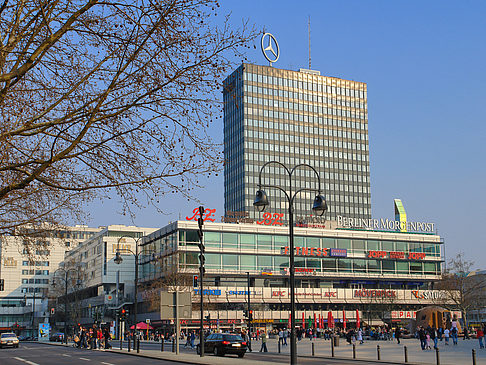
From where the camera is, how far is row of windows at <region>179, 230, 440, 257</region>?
297 ft

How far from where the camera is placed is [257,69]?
14062 centimetres

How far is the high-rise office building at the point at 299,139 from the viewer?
5487 inches

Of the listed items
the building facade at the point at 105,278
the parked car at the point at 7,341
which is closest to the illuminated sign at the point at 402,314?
the building facade at the point at 105,278

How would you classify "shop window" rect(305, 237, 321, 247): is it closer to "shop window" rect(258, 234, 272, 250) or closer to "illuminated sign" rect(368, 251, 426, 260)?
"shop window" rect(258, 234, 272, 250)

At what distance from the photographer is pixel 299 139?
145125mm

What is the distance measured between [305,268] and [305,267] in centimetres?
34

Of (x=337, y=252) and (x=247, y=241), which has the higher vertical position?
(x=247, y=241)

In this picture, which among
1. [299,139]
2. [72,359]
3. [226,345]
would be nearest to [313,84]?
[299,139]

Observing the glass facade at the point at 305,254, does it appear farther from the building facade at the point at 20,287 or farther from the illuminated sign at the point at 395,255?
the building facade at the point at 20,287

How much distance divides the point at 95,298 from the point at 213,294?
33770 mm

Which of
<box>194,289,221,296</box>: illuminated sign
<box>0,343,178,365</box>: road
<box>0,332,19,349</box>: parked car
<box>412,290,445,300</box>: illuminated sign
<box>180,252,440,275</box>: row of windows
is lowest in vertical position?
<box>0,332,19,349</box>: parked car

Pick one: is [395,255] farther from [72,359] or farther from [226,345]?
[72,359]

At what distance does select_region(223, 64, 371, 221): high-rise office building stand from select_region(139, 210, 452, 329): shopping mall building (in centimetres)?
3701

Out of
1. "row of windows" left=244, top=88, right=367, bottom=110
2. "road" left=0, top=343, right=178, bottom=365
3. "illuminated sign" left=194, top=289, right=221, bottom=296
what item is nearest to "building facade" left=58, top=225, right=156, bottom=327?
"illuminated sign" left=194, top=289, right=221, bottom=296
